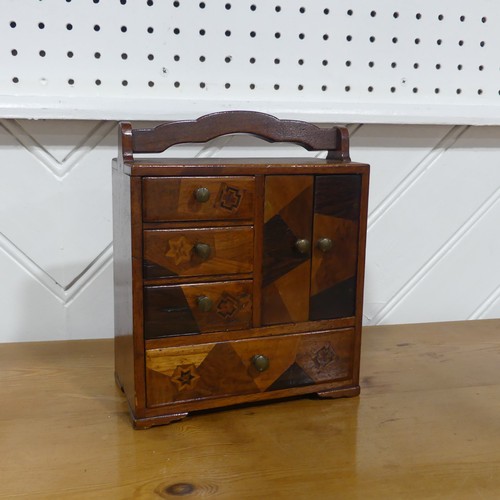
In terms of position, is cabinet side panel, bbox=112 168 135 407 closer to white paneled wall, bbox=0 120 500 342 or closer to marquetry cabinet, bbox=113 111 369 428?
marquetry cabinet, bbox=113 111 369 428

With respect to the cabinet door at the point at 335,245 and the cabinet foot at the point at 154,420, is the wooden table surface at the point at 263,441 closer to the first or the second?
the cabinet foot at the point at 154,420

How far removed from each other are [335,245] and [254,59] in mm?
377

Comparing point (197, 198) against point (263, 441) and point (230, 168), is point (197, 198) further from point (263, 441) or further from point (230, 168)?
point (263, 441)

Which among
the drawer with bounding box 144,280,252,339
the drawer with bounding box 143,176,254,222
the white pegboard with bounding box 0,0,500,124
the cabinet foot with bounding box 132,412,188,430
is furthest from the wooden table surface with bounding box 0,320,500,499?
the white pegboard with bounding box 0,0,500,124

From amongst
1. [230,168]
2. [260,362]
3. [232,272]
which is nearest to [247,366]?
[260,362]

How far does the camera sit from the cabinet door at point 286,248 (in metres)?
0.71

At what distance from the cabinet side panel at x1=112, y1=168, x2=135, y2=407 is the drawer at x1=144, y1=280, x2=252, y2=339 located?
0.09 feet

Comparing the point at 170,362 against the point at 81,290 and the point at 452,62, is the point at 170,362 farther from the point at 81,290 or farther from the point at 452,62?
the point at 452,62

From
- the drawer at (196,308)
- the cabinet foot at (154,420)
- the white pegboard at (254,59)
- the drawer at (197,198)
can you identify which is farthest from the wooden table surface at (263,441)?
the white pegboard at (254,59)

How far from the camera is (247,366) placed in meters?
0.73

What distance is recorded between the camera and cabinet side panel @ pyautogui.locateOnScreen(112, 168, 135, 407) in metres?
0.68

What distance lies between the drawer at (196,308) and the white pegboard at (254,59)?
34 cm

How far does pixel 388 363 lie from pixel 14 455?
→ 0.53 m

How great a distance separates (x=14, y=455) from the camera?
24.5 inches
